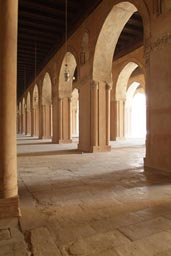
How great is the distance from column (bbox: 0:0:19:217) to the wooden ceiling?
736 centimetres

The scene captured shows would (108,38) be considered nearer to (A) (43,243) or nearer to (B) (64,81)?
(B) (64,81)

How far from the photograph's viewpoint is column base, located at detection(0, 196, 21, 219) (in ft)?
9.32

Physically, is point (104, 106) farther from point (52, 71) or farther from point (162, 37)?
point (52, 71)

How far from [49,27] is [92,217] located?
11.4 m

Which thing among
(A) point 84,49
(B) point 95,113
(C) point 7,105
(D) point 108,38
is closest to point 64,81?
(A) point 84,49

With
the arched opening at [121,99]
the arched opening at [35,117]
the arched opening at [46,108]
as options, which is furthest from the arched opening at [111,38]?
the arched opening at [35,117]

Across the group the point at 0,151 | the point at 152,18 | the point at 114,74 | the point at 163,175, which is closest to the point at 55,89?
the point at 114,74

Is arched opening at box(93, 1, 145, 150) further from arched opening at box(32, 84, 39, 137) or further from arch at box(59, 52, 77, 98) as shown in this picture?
arched opening at box(32, 84, 39, 137)

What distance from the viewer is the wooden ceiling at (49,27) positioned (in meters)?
10.1

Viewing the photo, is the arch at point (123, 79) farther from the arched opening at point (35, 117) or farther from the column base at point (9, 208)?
the column base at point (9, 208)

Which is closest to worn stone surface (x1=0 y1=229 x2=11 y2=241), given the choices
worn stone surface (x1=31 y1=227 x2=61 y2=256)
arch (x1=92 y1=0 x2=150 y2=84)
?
worn stone surface (x1=31 y1=227 x2=61 y2=256)

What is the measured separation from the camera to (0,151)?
9.55 ft

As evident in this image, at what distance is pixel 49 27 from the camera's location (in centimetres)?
1223

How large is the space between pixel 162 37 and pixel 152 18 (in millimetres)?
719
